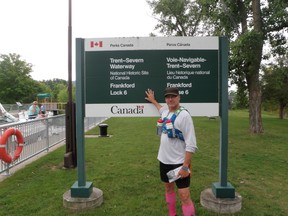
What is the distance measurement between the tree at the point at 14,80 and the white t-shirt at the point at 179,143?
5787cm

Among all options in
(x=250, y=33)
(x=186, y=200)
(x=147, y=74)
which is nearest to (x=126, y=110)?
(x=147, y=74)

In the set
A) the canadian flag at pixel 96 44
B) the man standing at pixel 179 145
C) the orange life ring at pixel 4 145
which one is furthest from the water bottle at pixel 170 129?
the orange life ring at pixel 4 145

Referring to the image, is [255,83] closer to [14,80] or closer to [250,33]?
[250,33]

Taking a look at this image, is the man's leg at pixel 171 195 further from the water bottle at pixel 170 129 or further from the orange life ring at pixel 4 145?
the orange life ring at pixel 4 145

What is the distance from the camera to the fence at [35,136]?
706 cm

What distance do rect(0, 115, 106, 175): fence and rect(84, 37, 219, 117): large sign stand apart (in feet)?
10.8

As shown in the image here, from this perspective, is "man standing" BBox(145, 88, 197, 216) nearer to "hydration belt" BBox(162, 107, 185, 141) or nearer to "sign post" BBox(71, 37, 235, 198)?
"hydration belt" BBox(162, 107, 185, 141)

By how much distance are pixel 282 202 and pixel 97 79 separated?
3.75m

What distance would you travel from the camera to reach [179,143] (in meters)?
3.59

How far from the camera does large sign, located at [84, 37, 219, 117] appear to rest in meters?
4.70

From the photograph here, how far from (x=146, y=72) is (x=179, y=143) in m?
1.57

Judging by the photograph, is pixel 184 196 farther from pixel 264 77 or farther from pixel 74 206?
pixel 264 77

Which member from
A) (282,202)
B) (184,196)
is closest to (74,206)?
(184,196)

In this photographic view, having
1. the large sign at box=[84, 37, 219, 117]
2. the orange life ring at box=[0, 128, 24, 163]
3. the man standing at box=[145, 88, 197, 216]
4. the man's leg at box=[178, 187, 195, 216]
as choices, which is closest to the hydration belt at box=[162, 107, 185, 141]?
the man standing at box=[145, 88, 197, 216]
